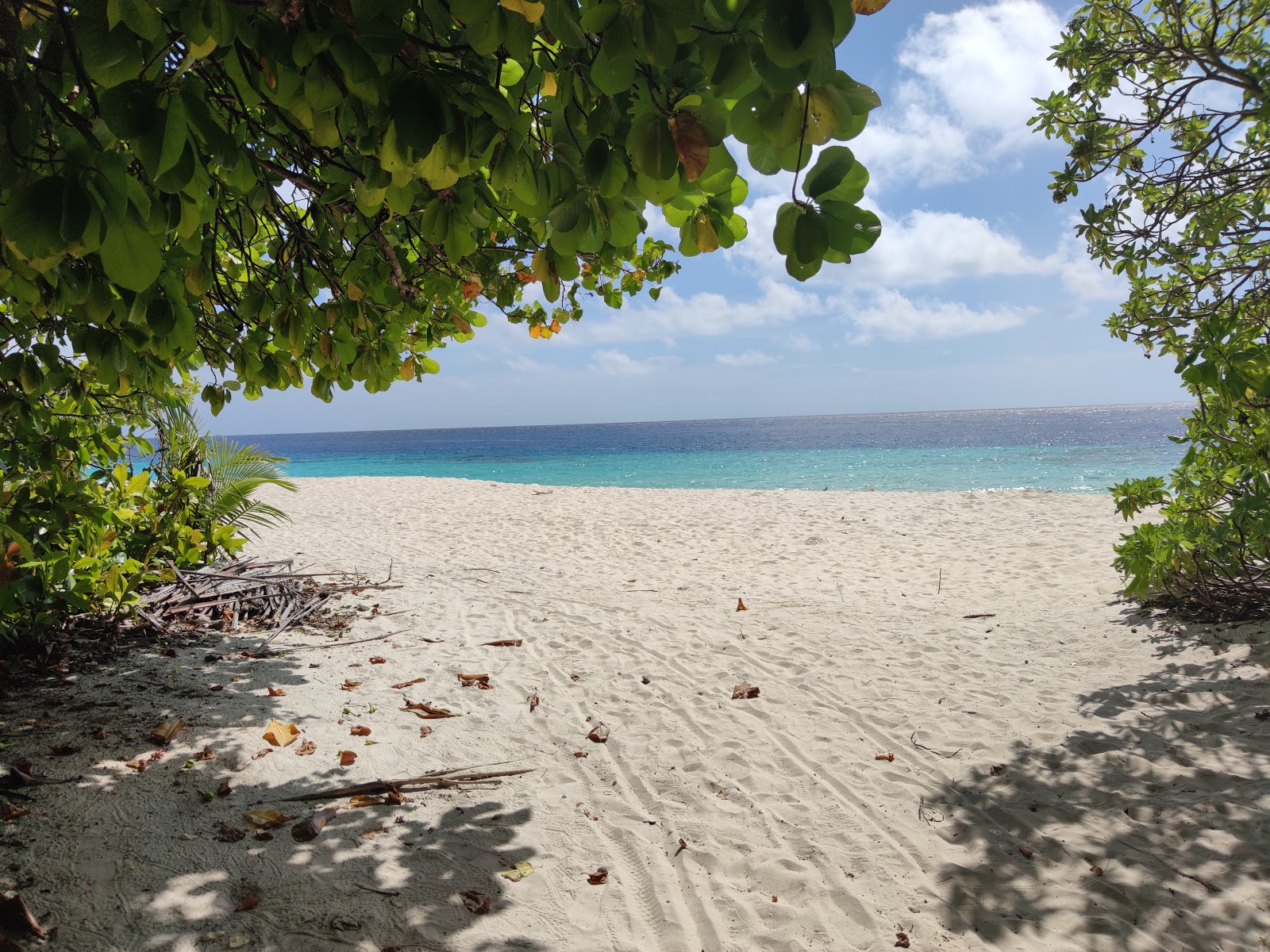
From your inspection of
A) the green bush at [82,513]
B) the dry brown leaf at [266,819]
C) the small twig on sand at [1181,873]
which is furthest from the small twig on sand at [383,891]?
the small twig on sand at [1181,873]

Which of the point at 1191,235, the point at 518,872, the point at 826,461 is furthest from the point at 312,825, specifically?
the point at 826,461

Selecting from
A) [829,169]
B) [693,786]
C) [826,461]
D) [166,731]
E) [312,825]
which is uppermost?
[829,169]

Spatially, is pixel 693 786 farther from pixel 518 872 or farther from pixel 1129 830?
pixel 1129 830

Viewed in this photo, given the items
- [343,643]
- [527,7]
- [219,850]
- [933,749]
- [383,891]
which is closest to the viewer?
[527,7]

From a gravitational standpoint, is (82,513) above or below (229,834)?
above

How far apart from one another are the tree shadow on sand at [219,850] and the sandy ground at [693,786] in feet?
0.04

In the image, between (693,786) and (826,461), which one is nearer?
(693,786)

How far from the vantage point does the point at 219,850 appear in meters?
2.44

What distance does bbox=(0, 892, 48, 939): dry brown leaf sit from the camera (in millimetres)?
1960

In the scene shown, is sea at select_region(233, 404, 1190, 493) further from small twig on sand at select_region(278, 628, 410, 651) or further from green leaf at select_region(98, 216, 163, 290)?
green leaf at select_region(98, 216, 163, 290)

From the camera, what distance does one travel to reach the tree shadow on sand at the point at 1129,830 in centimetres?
225

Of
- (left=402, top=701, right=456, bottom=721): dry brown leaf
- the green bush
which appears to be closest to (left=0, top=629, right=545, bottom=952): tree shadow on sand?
(left=402, top=701, right=456, bottom=721): dry brown leaf

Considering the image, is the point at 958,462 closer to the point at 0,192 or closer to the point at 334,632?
the point at 334,632

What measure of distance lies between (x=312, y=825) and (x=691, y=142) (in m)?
2.80
